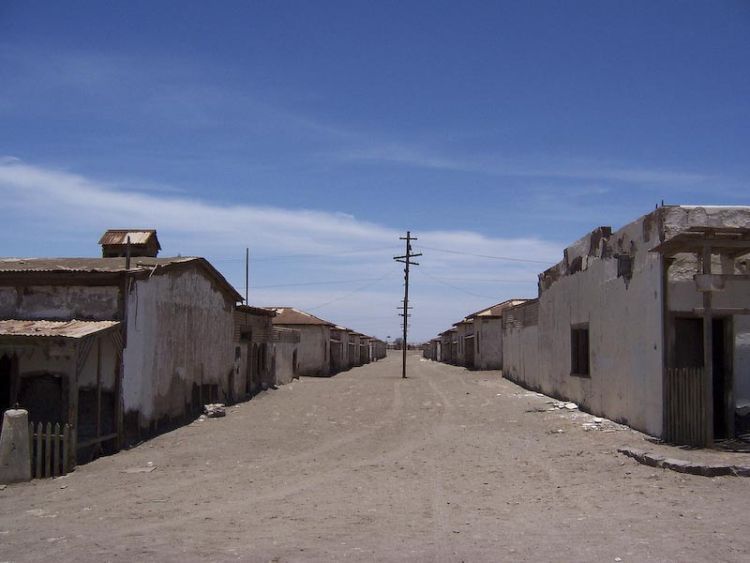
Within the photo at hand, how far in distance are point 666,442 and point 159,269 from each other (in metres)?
11.0

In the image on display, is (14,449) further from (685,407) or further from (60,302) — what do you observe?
(685,407)

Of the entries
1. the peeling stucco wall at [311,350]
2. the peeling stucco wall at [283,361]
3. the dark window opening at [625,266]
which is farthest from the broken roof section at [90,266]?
the peeling stucco wall at [311,350]

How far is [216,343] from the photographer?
21641 mm

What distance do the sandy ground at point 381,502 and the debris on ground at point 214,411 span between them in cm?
312

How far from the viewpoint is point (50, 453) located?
1168 centimetres

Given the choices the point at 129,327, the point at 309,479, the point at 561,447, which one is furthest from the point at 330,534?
the point at 129,327

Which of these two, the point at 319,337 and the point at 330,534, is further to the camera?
the point at 319,337

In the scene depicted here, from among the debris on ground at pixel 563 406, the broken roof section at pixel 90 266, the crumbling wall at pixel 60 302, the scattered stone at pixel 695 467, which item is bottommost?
the debris on ground at pixel 563 406

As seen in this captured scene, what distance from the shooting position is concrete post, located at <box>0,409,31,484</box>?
1094 centimetres

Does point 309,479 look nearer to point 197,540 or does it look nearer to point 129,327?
point 197,540

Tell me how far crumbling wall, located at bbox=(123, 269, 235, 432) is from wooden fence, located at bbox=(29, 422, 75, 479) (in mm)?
2685

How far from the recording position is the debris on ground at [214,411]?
1975cm

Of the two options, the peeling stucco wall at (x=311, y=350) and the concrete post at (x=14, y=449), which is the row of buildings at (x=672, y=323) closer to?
the concrete post at (x=14, y=449)

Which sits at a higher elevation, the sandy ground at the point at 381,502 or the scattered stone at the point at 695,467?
the scattered stone at the point at 695,467
